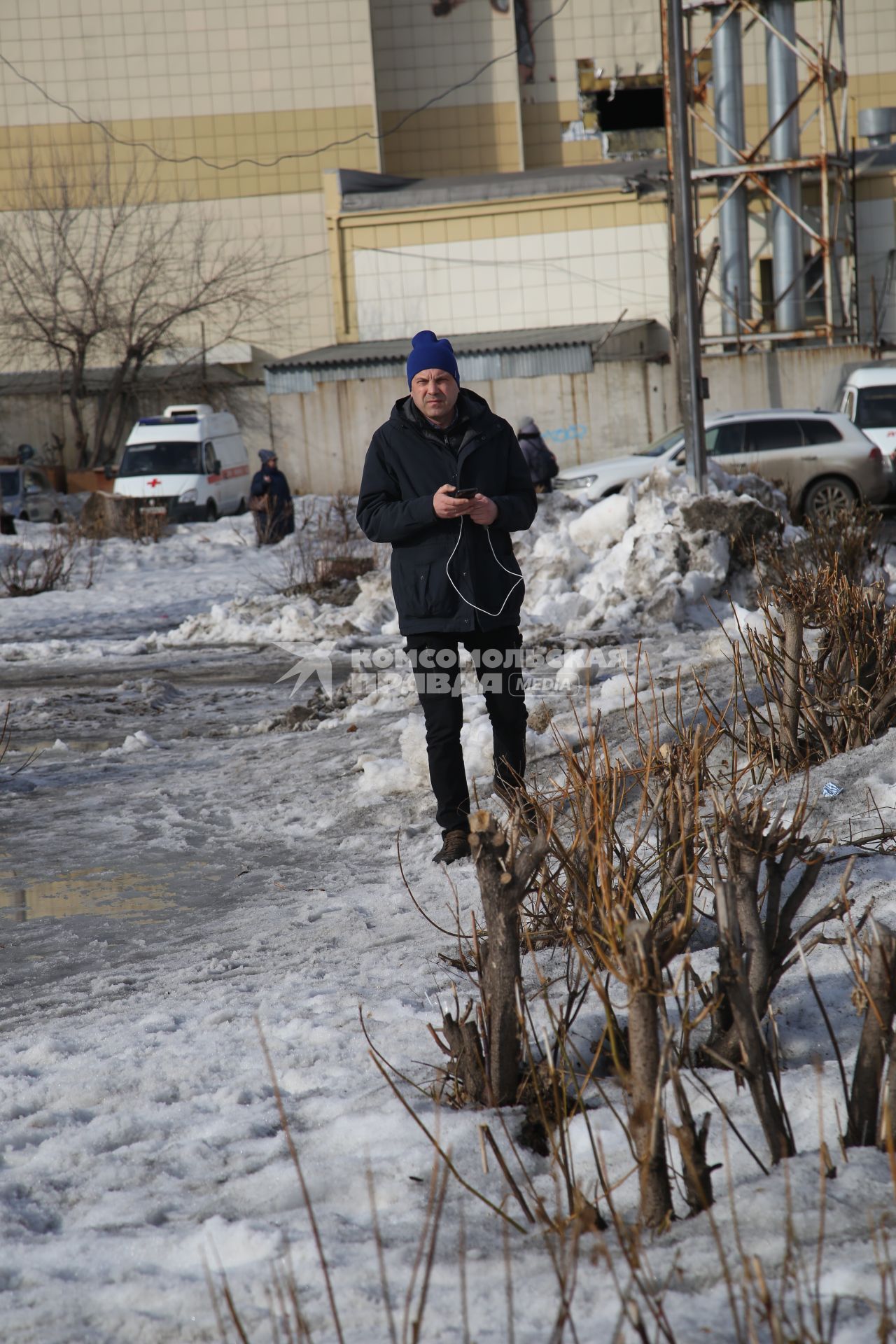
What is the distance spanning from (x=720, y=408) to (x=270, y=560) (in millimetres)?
12487

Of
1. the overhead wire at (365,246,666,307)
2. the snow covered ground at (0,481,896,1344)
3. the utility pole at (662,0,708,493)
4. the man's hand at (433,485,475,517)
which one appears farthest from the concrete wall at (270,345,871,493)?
the man's hand at (433,485,475,517)

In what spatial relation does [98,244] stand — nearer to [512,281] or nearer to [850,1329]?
[512,281]

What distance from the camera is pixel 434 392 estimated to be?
14.1 feet

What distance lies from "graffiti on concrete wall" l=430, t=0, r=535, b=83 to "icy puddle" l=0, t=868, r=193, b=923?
35764 mm

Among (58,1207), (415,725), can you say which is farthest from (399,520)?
(58,1207)

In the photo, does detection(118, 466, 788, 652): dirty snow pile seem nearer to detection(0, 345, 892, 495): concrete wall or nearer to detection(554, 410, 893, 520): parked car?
detection(554, 410, 893, 520): parked car

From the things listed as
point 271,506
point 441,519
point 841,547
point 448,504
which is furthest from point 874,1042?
point 271,506

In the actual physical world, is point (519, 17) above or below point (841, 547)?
above

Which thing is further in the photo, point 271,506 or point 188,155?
point 188,155

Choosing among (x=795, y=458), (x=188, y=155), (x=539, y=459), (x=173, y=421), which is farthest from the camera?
(x=188, y=155)

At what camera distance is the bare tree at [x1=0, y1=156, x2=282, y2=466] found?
33.9m

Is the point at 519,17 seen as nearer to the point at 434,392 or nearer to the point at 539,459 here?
the point at 539,459

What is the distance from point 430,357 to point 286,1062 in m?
2.38

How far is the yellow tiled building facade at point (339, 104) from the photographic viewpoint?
109 feet
